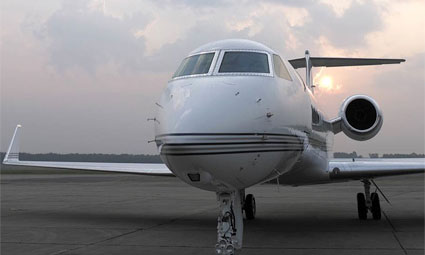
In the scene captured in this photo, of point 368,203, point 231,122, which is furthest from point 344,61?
point 231,122

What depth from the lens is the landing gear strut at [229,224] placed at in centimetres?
598

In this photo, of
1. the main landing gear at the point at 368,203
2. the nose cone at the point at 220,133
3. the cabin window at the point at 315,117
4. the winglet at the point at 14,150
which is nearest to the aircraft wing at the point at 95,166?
the winglet at the point at 14,150

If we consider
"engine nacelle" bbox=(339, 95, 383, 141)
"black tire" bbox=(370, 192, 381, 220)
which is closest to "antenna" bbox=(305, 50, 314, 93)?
"engine nacelle" bbox=(339, 95, 383, 141)

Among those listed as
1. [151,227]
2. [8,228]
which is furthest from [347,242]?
[8,228]

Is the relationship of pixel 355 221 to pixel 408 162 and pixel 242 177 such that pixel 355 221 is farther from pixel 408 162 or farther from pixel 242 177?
pixel 242 177

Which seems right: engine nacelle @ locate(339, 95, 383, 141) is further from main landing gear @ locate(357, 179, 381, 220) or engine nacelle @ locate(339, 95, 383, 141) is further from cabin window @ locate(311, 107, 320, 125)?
cabin window @ locate(311, 107, 320, 125)

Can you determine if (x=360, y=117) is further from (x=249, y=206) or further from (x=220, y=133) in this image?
(x=220, y=133)

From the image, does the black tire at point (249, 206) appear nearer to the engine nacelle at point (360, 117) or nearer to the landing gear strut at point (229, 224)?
the engine nacelle at point (360, 117)

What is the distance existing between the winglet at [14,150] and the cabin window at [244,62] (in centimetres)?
998

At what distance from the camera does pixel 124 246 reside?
849cm

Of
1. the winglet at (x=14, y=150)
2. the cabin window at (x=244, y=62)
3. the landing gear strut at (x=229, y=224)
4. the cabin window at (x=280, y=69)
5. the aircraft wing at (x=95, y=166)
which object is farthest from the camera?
the winglet at (x=14, y=150)

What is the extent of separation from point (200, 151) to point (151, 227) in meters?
5.99

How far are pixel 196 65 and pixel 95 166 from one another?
288 inches

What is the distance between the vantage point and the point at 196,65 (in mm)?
6621
